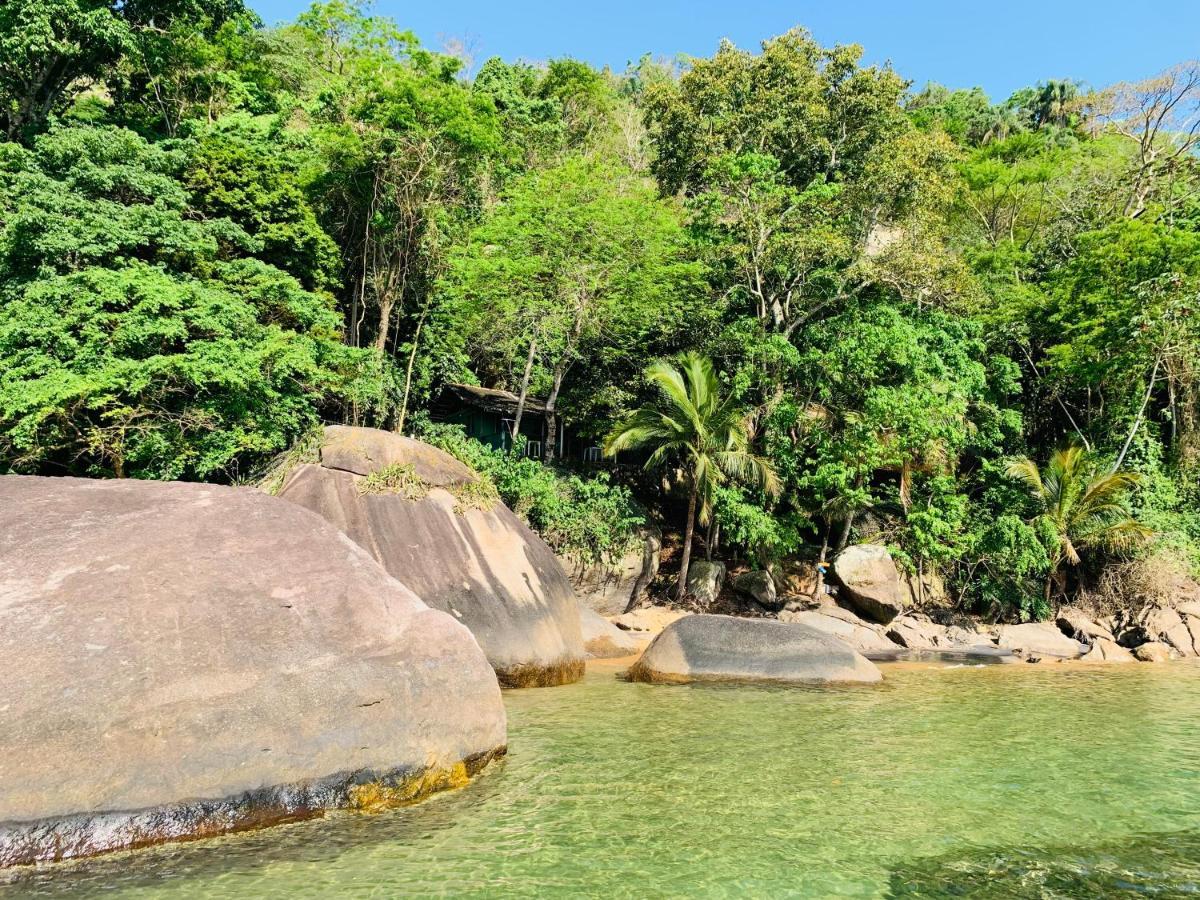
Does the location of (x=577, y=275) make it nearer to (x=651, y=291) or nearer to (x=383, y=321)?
(x=651, y=291)

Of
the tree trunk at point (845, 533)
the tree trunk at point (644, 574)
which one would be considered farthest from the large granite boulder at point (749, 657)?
the tree trunk at point (845, 533)

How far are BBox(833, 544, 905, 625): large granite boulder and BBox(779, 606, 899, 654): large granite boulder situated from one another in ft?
0.97

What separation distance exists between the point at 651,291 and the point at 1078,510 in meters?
10.7

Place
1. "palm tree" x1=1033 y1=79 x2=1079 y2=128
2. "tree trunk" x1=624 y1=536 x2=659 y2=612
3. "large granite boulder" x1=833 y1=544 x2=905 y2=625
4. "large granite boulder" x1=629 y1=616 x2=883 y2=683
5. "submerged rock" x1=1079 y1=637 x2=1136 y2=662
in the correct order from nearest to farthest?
"large granite boulder" x1=629 y1=616 x2=883 y2=683 < "submerged rock" x1=1079 y1=637 x2=1136 y2=662 < "large granite boulder" x1=833 y1=544 x2=905 y2=625 < "tree trunk" x1=624 y1=536 x2=659 y2=612 < "palm tree" x1=1033 y1=79 x2=1079 y2=128

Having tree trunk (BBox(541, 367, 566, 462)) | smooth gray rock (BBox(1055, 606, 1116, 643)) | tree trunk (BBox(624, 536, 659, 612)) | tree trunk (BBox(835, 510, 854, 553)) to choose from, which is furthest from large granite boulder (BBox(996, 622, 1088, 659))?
tree trunk (BBox(541, 367, 566, 462))

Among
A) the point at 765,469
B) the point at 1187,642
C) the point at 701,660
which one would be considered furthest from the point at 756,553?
the point at 1187,642

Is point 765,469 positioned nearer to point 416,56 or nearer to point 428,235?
point 428,235

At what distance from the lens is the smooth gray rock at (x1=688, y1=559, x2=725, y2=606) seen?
699 inches

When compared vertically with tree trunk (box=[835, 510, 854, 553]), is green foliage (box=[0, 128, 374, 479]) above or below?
above

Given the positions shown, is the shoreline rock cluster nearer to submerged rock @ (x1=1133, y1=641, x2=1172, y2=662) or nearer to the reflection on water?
submerged rock @ (x1=1133, y1=641, x2=1172, y2=662)

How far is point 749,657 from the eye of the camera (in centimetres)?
1209

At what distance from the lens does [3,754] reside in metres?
5.11

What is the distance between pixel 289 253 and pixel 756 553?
12.7 m

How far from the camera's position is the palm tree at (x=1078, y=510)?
55.8 feet
